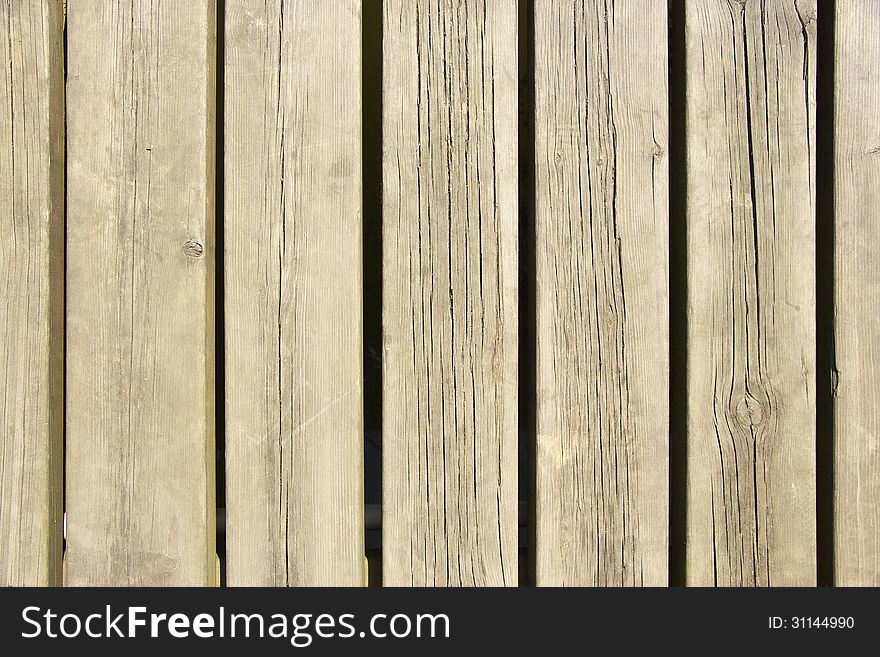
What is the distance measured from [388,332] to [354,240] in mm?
206

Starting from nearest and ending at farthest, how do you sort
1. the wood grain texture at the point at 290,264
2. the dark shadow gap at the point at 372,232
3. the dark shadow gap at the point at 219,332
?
the wood grain texture at the point at 290,264, the dark shadow gap at the point at 219,332, the dark shadow gap at the point at 372,232

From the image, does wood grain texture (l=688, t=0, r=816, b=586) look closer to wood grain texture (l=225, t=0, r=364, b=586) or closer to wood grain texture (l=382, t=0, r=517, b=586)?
wood grain texture (l=382, t=0, r=517, b=586)

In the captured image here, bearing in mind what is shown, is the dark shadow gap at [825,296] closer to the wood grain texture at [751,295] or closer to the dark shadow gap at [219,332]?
the wood grain texture at [751,295]

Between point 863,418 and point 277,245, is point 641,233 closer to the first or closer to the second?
point 863,418

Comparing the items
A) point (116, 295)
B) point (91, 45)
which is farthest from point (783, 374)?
point (91, 45)

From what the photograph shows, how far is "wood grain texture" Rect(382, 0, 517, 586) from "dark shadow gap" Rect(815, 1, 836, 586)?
0.70m

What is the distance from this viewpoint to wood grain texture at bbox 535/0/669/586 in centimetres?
135

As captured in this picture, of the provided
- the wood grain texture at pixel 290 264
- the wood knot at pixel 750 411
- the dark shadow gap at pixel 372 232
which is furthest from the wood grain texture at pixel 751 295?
the dark shadow gap at pixel 372 232

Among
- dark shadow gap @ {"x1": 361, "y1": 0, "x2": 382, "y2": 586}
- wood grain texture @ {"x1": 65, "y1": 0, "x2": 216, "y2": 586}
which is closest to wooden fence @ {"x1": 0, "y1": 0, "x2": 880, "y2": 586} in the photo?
wood grain texture @ {"x1": 65, "y1": 0, "x2": 216, "y2": 586}

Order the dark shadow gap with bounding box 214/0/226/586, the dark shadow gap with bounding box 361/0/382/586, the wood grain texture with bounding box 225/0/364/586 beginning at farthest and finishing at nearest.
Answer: the dark shadow gap with bounding box 361/0/382/586
the dark shadow gap with bounding box 214/0/226/586
the wood grain texture with bounding box 225/0/364/586

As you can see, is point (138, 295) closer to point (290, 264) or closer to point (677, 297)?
point (290, 264)

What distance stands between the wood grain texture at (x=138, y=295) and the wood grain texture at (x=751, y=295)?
1055mm

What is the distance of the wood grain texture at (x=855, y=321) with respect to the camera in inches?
54.1

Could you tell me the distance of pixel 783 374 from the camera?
1372 mm
